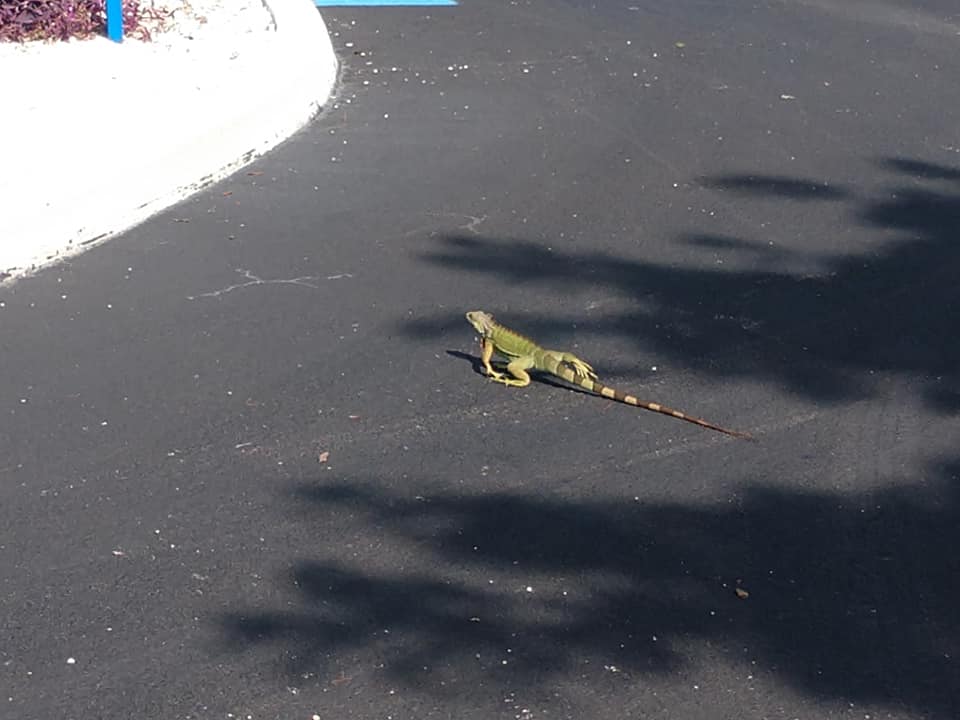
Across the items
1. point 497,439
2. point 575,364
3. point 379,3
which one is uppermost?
point 575,364

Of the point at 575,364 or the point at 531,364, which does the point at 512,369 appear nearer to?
the point at 531,364

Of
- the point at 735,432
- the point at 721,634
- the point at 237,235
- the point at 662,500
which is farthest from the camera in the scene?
the point at 237,235

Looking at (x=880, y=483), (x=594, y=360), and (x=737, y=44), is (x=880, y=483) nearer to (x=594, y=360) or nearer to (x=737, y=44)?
(x=594, y=360)

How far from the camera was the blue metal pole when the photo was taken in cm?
1032

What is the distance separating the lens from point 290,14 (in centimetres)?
1147

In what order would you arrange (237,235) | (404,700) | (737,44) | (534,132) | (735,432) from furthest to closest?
(737,44)
(534,132)
(237,235)
(735,432)
(404,700)

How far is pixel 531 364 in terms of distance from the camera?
611 centimetres

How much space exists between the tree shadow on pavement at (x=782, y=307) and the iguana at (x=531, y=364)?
1.52 feet

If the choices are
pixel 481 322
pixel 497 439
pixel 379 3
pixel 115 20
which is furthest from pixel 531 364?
pixel 379 3

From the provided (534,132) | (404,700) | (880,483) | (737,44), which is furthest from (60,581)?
(737,44)

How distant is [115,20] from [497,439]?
6.01 metres

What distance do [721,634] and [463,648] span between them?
2.55 ft

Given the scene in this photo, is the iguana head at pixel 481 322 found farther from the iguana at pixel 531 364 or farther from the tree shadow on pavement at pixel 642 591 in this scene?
the tree shadow on pavement at pixel 642 591

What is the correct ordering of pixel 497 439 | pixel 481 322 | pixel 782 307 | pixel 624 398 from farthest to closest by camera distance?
1. pixel 782 307
2. pixel 481 322
3. pixel 624 398
4. pixel 497 439
